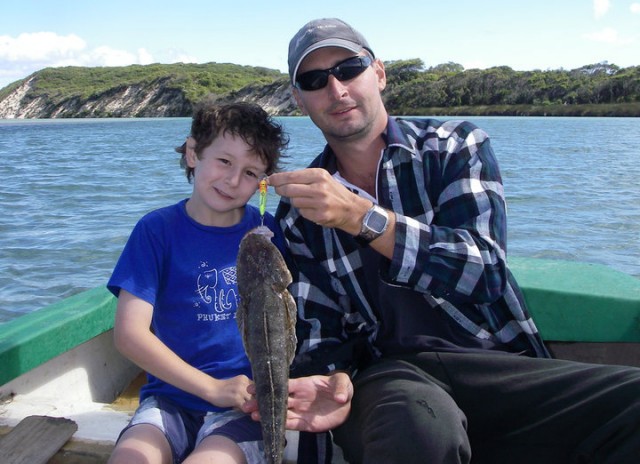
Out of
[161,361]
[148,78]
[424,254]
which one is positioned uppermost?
[148,78]

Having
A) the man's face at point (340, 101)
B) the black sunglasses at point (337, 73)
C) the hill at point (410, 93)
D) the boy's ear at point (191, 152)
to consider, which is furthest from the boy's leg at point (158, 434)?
the hill at point (410, 93)

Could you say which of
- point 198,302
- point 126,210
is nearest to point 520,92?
point 126,210

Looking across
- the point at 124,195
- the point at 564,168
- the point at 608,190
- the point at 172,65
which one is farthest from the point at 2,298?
the point at 172,65

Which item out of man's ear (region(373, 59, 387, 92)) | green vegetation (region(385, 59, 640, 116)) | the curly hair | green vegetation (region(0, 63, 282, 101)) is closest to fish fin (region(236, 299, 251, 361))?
the curly hair

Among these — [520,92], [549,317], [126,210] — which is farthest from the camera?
[520,92]

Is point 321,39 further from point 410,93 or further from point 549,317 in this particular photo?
point 410,93

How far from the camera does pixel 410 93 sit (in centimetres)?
10581

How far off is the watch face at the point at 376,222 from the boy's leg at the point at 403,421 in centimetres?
69

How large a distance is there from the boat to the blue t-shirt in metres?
0.64

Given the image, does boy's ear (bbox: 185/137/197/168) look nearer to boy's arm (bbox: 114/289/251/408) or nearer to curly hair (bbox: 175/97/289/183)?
curly hair (bbox: 175/97/289/183)

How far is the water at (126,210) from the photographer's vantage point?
10.9 meters

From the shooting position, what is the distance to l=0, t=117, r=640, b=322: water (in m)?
10.9

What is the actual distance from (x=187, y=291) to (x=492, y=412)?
1638mm

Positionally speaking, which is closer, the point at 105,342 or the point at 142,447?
the point at 142,447
